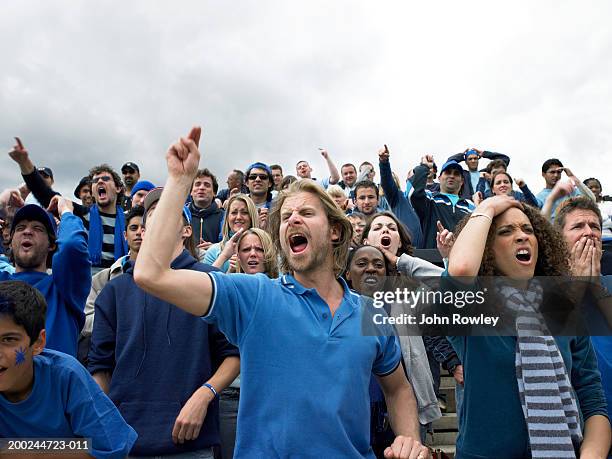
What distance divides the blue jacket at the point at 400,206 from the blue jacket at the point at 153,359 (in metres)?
3.78

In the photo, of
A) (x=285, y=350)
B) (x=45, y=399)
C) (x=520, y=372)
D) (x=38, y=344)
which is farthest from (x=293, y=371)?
(x=38, y=344)

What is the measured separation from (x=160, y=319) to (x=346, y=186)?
6958mm

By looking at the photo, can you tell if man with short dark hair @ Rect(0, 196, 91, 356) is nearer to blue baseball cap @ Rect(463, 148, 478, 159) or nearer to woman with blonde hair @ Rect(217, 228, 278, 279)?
woman with blonde hair @ Rect(217, 228, 278, 279)

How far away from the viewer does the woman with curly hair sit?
2.25 meters

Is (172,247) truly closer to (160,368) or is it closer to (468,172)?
(160,368)

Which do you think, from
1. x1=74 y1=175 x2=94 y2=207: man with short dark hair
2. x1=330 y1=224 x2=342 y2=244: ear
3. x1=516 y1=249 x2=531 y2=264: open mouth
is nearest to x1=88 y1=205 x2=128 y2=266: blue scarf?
x1=74 y1=175 x2=94 y2=207: man with short dark hair

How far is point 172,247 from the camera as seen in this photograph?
1835mm

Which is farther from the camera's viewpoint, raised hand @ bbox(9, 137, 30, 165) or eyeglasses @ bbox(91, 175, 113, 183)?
eyeglasses @ bbox(91, 175, 113, 183)

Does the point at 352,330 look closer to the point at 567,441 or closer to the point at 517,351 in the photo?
the point at 517,351

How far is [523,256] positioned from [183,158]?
182 cm

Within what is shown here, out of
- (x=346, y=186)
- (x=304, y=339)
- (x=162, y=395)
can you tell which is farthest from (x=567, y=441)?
(x=346, y=186)

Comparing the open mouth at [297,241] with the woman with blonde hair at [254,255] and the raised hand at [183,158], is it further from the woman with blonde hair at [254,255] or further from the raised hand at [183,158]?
the woman with blonde hair at [254,255]

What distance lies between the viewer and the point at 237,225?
5.23 metres

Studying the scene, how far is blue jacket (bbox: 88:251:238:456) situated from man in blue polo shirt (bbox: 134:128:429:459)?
1009 millimetres
